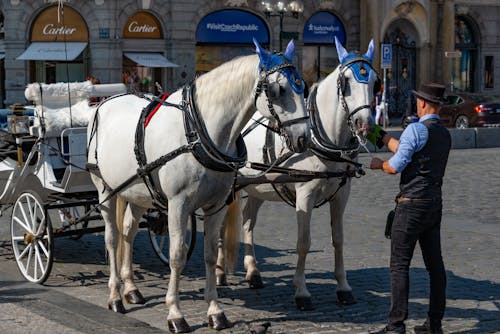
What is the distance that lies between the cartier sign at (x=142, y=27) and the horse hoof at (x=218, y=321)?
92.3 ft

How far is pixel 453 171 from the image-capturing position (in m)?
19.3

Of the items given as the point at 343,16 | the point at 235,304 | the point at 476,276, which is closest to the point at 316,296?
the point at 235,304

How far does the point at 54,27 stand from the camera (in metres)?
33.5

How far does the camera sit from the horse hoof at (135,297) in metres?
8.34

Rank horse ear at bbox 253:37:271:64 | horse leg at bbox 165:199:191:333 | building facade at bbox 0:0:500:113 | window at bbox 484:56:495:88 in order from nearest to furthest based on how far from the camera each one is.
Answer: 1. horse ear at bbox 253:37:271:64
2. horse leg at bbox 165:199:191:333
3. building facade at bbox 0:0:500:113
4. window at bbox 484:56:495:88

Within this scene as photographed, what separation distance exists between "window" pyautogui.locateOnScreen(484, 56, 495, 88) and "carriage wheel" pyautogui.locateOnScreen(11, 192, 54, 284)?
3620 cm

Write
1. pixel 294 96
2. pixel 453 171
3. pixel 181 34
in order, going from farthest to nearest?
pixel 181 34, pixel 453 171, pixel 294 96

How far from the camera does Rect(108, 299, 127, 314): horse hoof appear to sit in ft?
26.1

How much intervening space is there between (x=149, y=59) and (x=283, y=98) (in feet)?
91.8

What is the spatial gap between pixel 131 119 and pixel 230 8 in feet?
95.0

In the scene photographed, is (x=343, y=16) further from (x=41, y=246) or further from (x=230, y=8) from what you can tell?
(x=41, y=246)

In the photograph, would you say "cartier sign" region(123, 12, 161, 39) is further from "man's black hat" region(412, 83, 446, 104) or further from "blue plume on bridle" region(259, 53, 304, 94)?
"man's black hat" region(412, 83, 446, 104)

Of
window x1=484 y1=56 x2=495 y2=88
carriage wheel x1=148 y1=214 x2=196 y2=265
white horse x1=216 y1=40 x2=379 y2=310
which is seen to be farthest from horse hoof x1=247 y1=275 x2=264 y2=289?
window x1=484 y1=56 x2=495 y2=88

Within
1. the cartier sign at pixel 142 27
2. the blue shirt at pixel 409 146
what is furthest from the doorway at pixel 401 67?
the blue shirt at pixel 409 146
